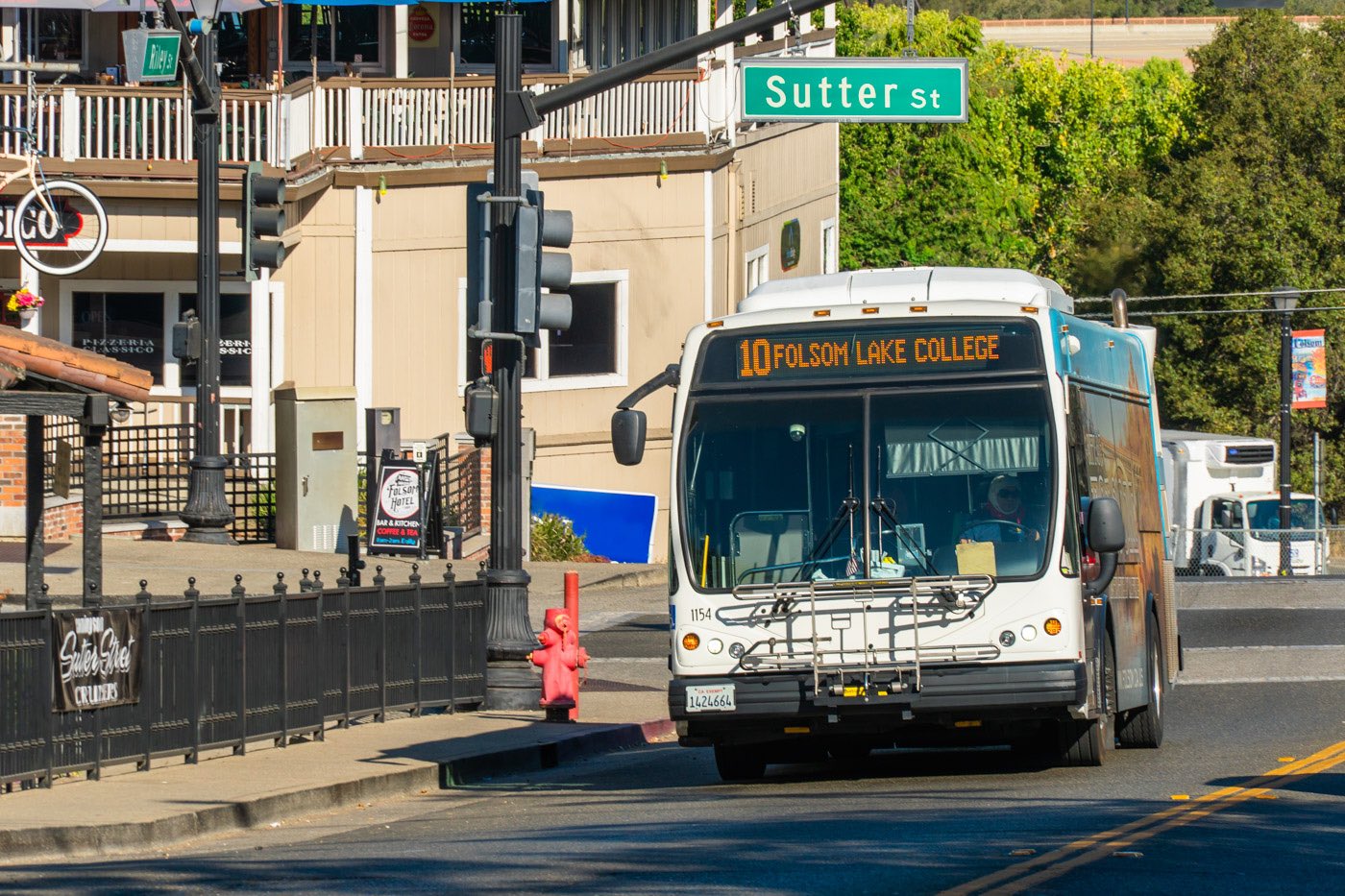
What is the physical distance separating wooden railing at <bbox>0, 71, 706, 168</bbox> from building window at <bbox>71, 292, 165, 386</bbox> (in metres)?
2.28

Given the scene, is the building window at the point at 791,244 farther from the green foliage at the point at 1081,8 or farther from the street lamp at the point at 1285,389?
the green foliage at the point at 1081,8

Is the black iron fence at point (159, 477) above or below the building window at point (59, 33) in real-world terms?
below

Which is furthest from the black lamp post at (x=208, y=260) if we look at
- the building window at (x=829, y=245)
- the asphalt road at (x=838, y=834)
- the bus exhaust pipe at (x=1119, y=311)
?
the building window at (x=829, y=245)

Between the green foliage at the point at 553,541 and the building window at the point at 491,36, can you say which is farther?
the building window at the point at 491,36

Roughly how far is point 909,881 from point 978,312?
5106mm

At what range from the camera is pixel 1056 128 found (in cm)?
8469

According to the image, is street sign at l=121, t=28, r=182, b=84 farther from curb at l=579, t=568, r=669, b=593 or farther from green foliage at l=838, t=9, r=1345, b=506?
green foliage at l=838, t=9, r=1345, b=506

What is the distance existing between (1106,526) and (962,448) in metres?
0.98

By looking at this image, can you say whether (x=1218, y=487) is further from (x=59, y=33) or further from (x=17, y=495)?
(x=17, y=495)

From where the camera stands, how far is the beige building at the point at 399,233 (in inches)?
1212

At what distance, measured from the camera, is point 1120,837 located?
10.8 meters

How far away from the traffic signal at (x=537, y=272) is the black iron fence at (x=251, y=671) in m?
2.27

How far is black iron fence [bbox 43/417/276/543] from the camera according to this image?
28.3 m

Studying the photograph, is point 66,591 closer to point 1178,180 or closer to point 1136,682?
point 1136,682
